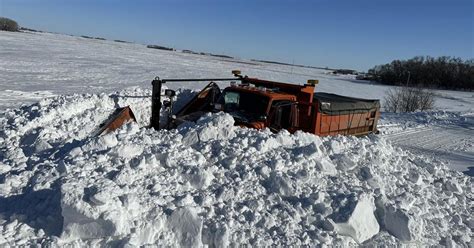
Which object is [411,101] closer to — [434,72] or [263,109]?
[263,109]

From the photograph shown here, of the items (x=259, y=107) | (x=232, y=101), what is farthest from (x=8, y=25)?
(x=259, y=107)

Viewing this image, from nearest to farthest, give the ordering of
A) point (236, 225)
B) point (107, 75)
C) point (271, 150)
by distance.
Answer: point (236, 225) → point (271, 150) → point (107, 75)

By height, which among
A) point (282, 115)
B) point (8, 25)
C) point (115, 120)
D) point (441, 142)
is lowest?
point (441, 142)

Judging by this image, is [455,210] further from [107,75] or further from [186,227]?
[107,75]

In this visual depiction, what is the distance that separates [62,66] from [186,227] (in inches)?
1198

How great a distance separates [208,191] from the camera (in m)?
6.06

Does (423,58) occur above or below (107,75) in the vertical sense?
above

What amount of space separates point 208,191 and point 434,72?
214ft

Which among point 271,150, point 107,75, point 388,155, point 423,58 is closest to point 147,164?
point 271,150

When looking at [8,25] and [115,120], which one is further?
[8,25]

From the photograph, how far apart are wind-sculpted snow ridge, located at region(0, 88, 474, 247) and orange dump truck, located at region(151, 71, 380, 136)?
1.26 metres

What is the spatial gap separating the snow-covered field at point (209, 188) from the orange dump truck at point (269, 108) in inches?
49.7

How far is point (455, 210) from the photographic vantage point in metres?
7.67

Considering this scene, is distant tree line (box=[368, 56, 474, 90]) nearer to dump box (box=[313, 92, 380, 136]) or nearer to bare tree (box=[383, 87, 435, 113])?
bare tree (box=[383, 87, 435, 113])
